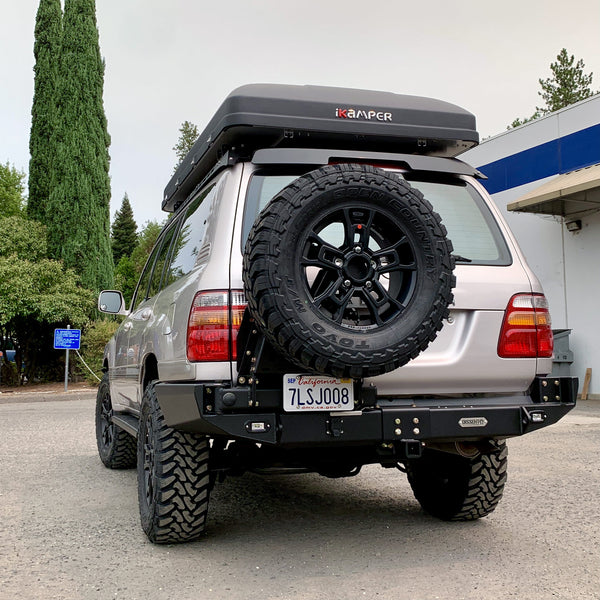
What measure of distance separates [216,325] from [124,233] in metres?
73.2

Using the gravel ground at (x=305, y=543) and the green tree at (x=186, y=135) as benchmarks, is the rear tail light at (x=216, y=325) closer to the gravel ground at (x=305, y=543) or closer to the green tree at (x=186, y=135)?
the gravel ground at (x=305, y=543)

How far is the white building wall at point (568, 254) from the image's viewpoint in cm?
1512

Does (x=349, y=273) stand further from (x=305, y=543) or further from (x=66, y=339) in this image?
(x=66, y=339)

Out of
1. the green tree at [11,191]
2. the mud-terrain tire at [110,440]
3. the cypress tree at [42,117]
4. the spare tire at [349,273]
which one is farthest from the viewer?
the green tree at [11,191]

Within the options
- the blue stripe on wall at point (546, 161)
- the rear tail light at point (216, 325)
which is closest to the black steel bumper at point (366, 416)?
the rear tail light at point (216, 325)

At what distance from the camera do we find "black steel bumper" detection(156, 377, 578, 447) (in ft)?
10.5

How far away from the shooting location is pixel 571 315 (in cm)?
1576

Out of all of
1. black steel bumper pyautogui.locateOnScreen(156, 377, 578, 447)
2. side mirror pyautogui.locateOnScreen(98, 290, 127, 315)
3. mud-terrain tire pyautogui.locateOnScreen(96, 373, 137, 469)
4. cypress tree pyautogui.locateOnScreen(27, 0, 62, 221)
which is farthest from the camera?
cypress tree pyautogui.locateOnScreen(27, 0, 62, 221)

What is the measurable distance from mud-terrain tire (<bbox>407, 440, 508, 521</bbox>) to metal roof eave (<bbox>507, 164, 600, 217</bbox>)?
33.7 ft

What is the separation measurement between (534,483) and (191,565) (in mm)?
3287

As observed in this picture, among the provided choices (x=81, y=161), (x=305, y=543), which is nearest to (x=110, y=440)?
(x=305, y=543)

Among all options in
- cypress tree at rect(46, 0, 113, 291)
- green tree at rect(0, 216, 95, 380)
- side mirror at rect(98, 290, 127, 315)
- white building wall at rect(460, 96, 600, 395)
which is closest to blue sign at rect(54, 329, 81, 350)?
green tree at rect(0, 216, 95, 380)

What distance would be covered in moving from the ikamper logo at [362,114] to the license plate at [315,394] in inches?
57.5

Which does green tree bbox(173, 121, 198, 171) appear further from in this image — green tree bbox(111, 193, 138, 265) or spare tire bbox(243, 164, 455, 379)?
spare tire bbox(243, 164, 455, 379)
